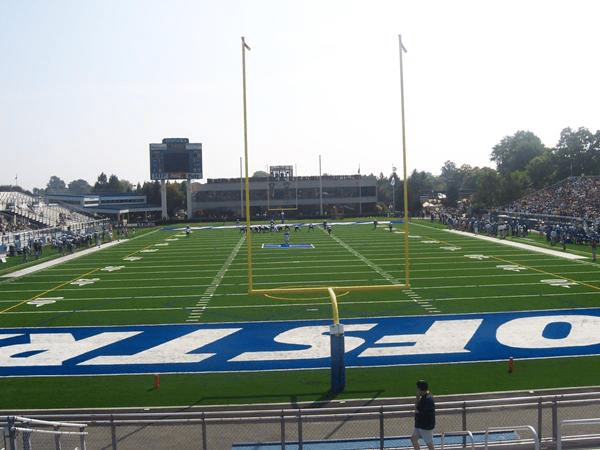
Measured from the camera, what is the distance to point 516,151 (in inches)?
4424

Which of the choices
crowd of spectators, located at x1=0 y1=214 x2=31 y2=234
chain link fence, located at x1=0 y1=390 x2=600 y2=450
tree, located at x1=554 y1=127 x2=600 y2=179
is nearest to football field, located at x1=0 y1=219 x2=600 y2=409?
chain link fence, located at x1=0 y1=390 x2=600 y2=450

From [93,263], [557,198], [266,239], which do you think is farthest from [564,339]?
[557,198]

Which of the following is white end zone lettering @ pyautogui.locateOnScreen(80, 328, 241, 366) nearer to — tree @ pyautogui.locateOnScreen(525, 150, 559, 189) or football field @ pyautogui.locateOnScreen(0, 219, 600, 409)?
football field @ pyautogui.locateOnScreen(0, 219, 600, 409)

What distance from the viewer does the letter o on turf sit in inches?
580

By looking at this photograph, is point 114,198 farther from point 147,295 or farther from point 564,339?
→ point 564,339

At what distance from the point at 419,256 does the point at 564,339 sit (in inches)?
652

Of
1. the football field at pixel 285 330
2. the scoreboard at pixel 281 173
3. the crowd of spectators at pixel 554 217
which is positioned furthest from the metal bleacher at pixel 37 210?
the crowd of spectators at pixel 554 217

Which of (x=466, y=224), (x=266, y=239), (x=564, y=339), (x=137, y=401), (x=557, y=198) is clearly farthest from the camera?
(x=557, y=198)

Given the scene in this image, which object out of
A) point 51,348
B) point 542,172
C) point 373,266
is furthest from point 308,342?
point 542,172

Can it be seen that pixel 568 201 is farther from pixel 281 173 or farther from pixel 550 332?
pixel 281 173

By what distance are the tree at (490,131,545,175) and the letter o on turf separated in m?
94.3

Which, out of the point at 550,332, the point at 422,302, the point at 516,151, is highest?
the point at 516,151

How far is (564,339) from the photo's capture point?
49.3 ft

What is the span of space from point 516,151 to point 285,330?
4070 inches
